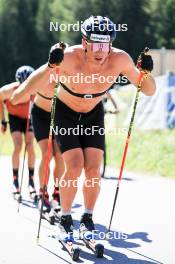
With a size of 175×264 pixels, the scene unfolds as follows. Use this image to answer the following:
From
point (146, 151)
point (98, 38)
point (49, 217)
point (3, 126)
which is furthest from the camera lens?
point (146, 151)

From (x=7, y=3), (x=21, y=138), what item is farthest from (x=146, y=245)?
(x=7, y=3)

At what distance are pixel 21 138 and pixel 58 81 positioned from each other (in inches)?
155

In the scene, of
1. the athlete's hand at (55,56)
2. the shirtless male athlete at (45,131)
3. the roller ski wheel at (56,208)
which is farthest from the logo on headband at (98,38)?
the roller ski wheel at (56,208)

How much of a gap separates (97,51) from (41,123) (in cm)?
261

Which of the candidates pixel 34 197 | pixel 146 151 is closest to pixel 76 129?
pixel 34 197

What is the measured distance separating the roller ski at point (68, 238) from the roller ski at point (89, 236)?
0.56ft

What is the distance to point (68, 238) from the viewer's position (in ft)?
19.7

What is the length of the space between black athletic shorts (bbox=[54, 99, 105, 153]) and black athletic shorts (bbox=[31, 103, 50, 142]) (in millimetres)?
1828

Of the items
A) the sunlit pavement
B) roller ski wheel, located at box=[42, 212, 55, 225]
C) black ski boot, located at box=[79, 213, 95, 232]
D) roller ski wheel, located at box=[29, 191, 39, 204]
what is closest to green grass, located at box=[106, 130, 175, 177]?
the sunlit pavement

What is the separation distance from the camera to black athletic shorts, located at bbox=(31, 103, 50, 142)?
8219 mm

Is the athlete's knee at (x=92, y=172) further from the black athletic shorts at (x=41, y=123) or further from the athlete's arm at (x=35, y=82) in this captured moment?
the black athletic shorts at (x=41, y=123)

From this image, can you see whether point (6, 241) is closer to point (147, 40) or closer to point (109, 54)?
point (109, 54)

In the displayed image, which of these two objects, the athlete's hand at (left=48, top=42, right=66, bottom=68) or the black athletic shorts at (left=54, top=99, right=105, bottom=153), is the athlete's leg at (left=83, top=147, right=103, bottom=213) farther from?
the athlete's hand at (left=48, top=42, right=66, bottom=68)

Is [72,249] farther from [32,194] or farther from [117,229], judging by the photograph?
[32,194]
